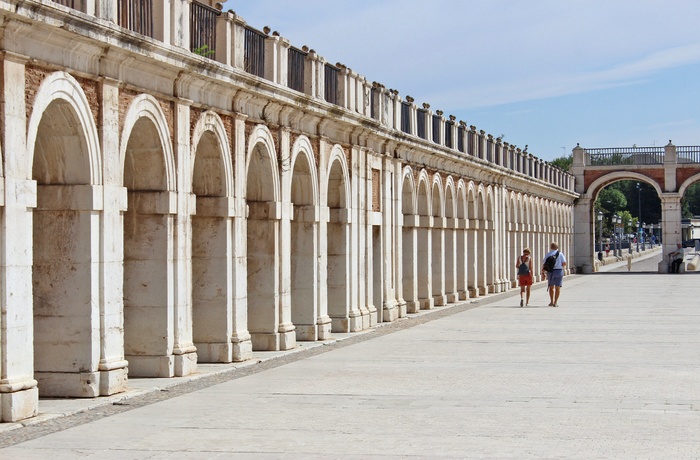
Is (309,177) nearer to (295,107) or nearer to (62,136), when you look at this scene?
(295,107)

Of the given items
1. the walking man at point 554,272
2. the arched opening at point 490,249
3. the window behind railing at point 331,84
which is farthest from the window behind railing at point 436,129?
the window behind railing at point 331,84

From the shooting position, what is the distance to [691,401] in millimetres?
13430

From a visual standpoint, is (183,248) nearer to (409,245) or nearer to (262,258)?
(262,258)

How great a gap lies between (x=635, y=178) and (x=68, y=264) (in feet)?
195

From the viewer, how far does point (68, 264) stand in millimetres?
14258

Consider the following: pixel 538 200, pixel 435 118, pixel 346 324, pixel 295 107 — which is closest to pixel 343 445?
pixel 295 107

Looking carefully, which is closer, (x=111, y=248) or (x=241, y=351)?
(x=111, y=248)

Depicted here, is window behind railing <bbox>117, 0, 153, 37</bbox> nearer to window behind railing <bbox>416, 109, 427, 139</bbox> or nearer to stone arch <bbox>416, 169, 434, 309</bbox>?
window behind railing <bbox>416, 109, 427, 139</bbox>

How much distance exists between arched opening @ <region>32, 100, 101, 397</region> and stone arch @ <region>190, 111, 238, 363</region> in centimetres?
420

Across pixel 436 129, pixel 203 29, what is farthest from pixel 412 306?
pixel 203 29

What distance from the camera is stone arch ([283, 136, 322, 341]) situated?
2272cm

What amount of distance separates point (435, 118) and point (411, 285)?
5420 mm

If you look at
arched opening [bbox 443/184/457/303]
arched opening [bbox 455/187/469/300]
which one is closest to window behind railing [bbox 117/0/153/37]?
arched opening [bbox 443/184/457/303]

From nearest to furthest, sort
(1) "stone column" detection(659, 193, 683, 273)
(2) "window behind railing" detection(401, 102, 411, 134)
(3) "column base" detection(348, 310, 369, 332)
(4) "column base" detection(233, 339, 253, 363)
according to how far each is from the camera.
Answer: (4) "column base" detection(233, 339, 253, 363) → (3) "column base" detection(348, 310, 369, 332) → (2) "window behind railing" detection(401, 102, 411, 134) → (1) "stone column" detection(659, 193, 683, 273)
